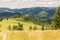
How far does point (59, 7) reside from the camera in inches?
193

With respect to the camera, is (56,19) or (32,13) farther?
(32,13)

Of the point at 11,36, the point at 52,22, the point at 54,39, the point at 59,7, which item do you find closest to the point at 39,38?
the point at 54,39

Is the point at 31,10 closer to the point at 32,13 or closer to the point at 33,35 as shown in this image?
the point at 32,13

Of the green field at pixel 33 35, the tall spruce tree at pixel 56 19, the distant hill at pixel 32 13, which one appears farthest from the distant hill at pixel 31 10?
the green field at pixel 33 35

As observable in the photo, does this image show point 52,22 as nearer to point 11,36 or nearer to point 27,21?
point 27,21

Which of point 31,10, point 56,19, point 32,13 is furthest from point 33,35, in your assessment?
point 32,13

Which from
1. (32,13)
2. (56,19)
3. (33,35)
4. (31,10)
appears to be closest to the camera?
(33,35)

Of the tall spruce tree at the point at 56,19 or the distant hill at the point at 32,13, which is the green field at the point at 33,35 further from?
the distant hill at the point at 32,13

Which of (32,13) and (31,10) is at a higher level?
(31,10)

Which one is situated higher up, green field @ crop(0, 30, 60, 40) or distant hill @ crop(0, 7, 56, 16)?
distant hill @ crop(0, 7, 56, 16)

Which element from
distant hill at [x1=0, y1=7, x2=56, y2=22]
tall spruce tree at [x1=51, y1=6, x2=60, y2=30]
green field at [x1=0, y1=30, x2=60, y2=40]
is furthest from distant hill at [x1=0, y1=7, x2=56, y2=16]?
green field at [x1=0, y1=30, x2=60, y2=40]

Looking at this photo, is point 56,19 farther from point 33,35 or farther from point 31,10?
point 33,35

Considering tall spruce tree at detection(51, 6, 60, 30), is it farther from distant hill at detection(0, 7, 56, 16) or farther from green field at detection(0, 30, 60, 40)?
green field at detection(0, 30, 60, 40)

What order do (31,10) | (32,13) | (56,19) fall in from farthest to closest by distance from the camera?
(32,13) < (31,10) < (56,19)
